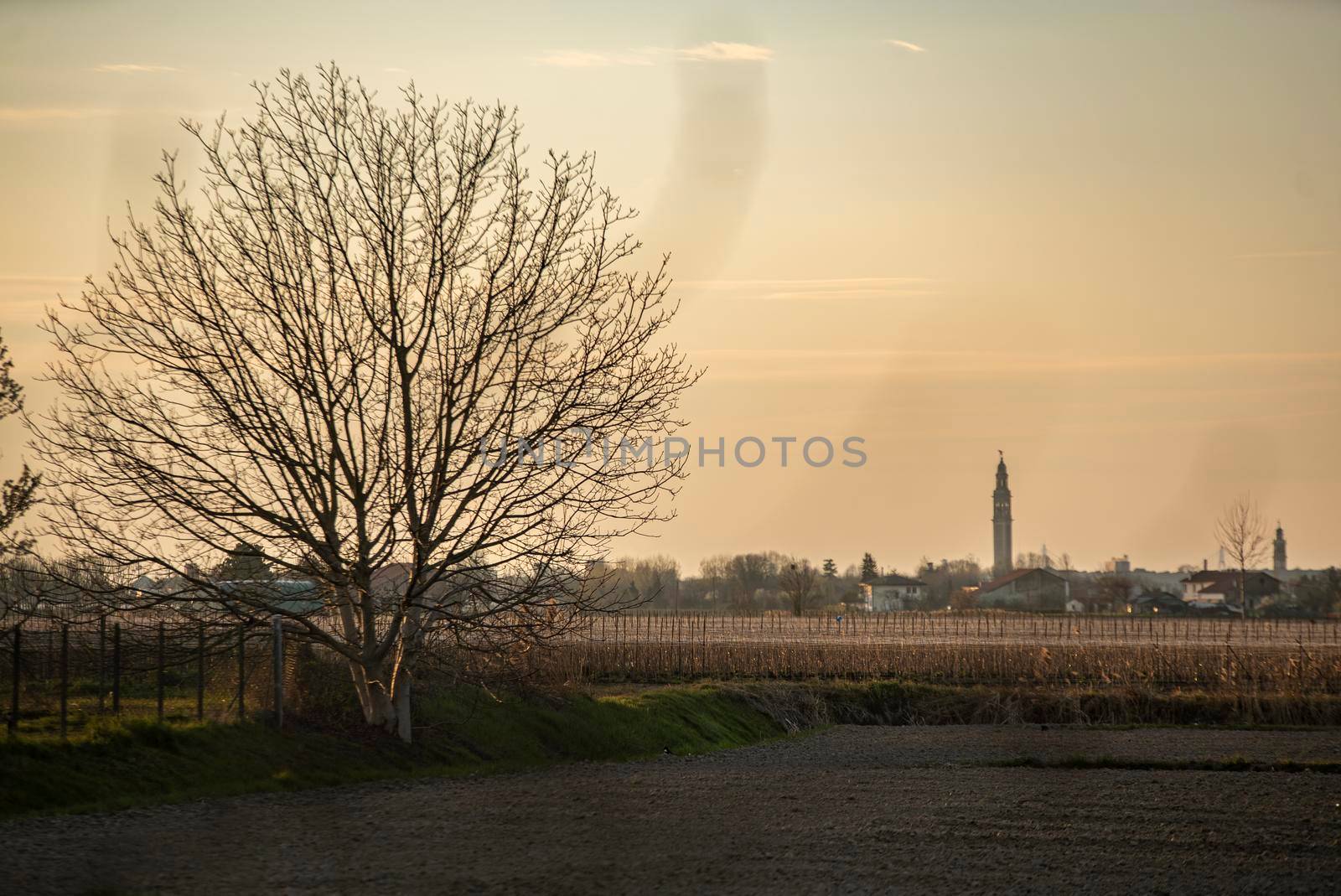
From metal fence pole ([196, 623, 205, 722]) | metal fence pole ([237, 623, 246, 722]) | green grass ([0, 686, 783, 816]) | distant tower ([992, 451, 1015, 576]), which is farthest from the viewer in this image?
distant tower ([992, 451, 1015, 576])

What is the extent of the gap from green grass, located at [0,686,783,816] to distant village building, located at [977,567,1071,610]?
99.9 metres

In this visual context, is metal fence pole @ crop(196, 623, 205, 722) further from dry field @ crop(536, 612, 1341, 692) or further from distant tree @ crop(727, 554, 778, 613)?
distant tree @ crop(727, 554, 778, 613)

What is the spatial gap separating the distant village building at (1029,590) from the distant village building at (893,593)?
683 cm

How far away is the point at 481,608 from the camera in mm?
18125

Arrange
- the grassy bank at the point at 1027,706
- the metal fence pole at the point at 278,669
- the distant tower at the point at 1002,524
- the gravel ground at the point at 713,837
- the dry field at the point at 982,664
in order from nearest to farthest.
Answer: the gravel ground at the point at 713,837 < the metal fence pole at the point at 278,669 < the grassy bank at the point at 1027,706 < the dry field at the point at 982,664 < the distant tower at the point at 1002,524

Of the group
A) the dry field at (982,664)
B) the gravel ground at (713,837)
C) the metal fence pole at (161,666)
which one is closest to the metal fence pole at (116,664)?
the metal fence pole at (161,666)

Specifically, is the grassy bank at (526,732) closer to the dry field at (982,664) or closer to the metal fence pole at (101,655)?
the metal fence pole at (101,655)

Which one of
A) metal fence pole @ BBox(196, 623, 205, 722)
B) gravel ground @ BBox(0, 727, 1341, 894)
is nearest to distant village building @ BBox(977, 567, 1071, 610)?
gravel ground @ BBox(0, 727, 1341, 894)

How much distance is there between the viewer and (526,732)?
21844mm

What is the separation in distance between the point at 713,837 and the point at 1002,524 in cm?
18622

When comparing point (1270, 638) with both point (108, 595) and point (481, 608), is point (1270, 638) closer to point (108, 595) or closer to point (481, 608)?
point (481, 608)

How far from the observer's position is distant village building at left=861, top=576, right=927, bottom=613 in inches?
4926

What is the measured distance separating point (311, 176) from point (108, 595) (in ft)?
19.4

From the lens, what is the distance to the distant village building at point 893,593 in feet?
411
